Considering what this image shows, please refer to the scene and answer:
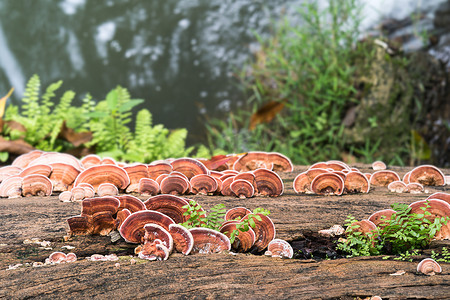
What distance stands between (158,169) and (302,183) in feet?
3.85

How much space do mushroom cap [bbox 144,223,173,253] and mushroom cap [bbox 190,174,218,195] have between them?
2.82ft

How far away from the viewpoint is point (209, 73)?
10438 mm

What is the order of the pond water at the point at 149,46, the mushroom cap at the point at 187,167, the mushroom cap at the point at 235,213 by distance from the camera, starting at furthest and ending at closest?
the pond water at the point at 149,46 → the mushroom cap at the point at 187,167 → the mushroom cap at the point at 235,213

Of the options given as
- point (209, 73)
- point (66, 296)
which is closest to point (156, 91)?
point (209, 73)

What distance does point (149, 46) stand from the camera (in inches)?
450

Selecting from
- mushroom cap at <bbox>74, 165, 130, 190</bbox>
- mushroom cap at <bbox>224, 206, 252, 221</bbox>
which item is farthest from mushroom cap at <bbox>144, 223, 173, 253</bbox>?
mushroom cap at <bbox>74, 165, 130, 190</bbox>

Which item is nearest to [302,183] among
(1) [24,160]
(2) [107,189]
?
(2) [107,189]

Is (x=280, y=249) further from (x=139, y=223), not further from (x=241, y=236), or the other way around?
(x=139, y=223)

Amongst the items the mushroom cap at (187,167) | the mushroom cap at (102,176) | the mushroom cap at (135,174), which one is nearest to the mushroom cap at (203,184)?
the mushroom cap at (187,167)

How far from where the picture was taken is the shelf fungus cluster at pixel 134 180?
8.84 ft

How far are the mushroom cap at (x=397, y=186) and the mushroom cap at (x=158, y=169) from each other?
186 centimetres

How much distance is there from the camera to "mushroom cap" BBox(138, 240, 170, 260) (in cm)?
192

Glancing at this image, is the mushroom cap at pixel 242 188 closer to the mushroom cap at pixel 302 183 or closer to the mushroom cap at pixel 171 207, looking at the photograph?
the mushroom cap at pixel 302 183

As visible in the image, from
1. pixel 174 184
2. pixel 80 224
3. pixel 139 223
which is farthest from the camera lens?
pixel 174 184
